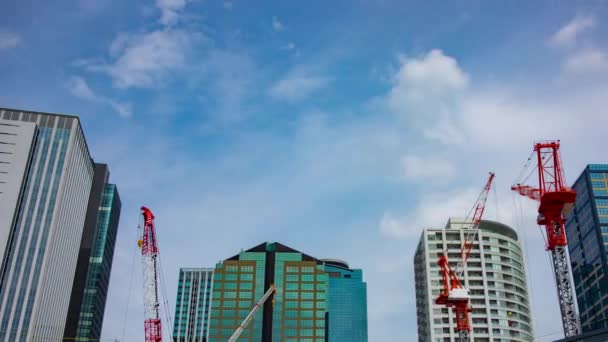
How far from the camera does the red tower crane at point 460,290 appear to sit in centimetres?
14425

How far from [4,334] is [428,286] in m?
126

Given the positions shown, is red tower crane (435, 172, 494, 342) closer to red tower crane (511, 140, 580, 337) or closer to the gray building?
red tower crane (511, 140, 580, 337)

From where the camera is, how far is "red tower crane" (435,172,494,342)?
473ft

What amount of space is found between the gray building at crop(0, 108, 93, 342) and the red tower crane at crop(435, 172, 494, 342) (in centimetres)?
11318

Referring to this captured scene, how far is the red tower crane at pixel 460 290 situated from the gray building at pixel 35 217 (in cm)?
11318

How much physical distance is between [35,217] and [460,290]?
122829 millimetres

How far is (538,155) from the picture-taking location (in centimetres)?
11869

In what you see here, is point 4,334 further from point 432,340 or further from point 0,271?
point 432,340

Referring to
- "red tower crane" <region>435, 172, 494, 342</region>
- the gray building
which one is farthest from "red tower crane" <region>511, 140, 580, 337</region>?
the gray building

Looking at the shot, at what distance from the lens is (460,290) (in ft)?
476

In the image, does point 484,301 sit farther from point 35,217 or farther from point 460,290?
point 35,217

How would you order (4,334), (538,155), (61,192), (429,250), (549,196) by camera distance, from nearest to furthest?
(549,196) → (538,155) → (4,334) → (61,192) → (429,250)

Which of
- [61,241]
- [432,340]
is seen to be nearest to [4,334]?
[61,241]

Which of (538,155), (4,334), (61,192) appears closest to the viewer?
(538,155)
